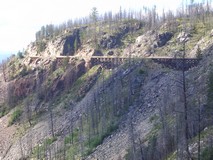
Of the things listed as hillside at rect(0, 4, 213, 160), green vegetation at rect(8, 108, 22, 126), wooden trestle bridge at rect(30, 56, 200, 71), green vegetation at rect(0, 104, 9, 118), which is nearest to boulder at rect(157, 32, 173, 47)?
hillside at rect(0, 4, 213, 160)

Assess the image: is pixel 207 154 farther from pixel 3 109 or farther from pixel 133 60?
pixel 3 109

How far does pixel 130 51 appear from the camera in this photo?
113 metres

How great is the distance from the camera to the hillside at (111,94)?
57969 mm

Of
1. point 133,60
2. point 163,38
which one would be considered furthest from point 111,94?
point 163,38

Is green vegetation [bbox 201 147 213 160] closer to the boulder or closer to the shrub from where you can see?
the boulder

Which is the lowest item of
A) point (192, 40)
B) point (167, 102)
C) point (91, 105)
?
point (91, 105)

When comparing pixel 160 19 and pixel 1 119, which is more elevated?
pixel 160 19

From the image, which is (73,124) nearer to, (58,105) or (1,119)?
(58,105)

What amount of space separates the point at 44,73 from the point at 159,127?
65876 millimetres

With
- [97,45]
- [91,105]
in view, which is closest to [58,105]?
[91,105]

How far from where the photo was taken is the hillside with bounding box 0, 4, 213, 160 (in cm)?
5797

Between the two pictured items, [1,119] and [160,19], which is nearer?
[1,119]

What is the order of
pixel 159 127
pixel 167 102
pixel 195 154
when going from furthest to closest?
pixel 167 102 < pixel 159 127 < pixel 195 154

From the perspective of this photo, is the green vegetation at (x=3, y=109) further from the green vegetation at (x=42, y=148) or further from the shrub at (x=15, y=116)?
the green vegetation at (x=42, y=148)
